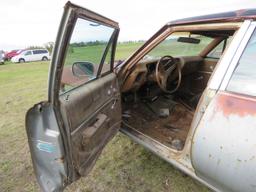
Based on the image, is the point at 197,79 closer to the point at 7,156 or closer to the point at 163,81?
the point at 163,81

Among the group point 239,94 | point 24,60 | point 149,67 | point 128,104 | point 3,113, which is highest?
point 239,94

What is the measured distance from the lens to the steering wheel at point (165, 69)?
3146mm

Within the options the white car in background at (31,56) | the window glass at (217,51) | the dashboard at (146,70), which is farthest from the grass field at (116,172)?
the white car in background at (31,56)

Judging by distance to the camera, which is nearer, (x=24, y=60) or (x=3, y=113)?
(x=3, y=113)

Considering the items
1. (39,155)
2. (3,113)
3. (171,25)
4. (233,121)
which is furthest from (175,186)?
(3,113)

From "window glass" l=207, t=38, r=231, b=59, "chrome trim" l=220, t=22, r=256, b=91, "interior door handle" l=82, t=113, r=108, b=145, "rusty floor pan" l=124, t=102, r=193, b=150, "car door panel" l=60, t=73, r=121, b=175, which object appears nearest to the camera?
"chrome trim" l=220, t=22, r=256, b=91

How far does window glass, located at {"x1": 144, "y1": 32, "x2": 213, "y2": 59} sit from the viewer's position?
9.58 feet

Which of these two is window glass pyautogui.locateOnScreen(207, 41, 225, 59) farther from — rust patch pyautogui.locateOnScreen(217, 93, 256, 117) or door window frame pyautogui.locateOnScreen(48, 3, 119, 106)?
door window frame pyautogui.locateOnScreen(48, 3, 119, 106)

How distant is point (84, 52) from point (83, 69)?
181 millimetres

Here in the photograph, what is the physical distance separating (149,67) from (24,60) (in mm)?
24054

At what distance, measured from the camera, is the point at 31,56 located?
2469 centimetres

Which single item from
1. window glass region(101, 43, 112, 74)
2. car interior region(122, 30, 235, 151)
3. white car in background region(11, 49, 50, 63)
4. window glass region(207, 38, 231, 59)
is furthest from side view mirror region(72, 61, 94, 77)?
A: white car in background region(11, 49, 50, 63)

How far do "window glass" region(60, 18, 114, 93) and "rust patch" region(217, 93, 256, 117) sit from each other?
1098 millimetres

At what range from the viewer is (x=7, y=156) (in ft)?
10.2
